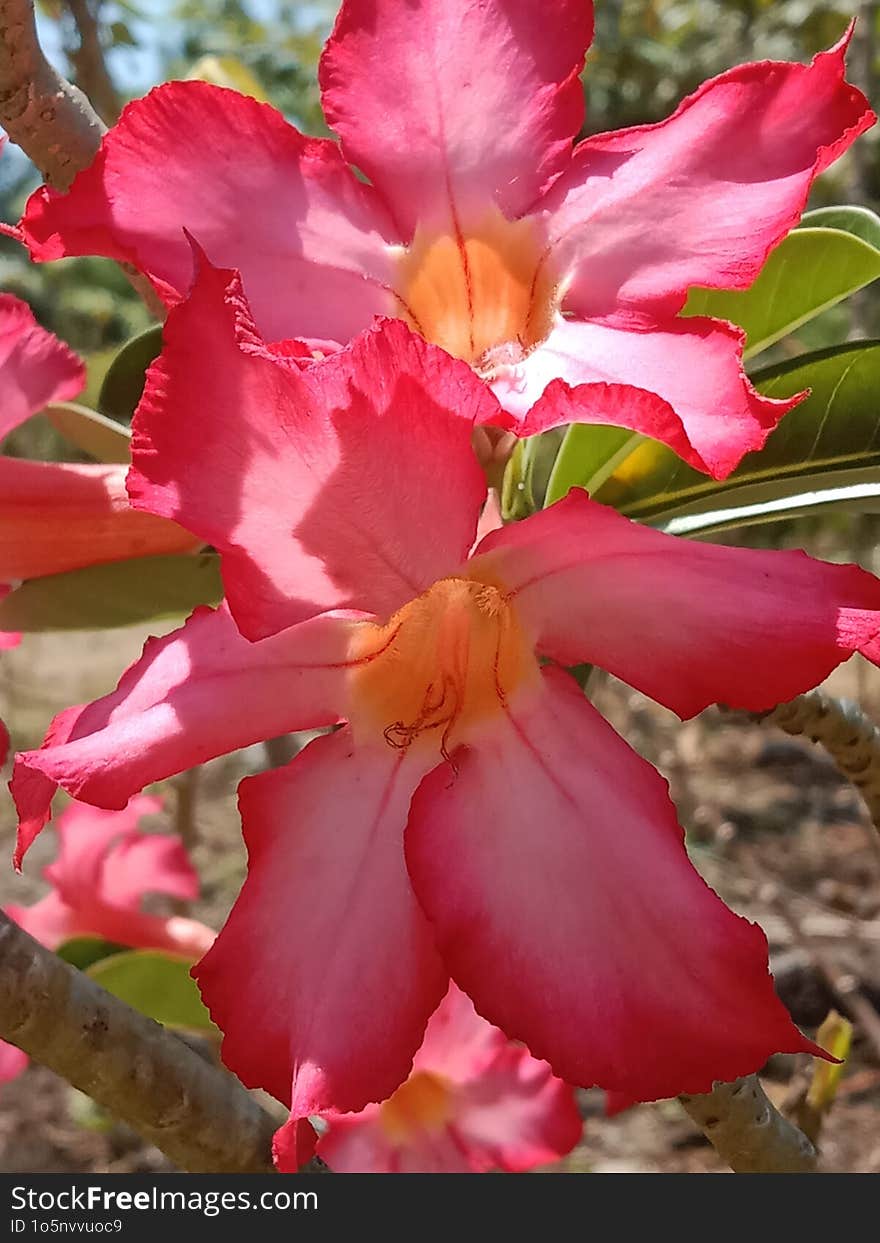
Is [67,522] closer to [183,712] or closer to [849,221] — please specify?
[183,712]

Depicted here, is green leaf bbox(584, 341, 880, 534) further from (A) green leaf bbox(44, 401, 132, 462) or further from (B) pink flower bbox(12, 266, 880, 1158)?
(A) green leaf bbox(44, 401, 132, 462)

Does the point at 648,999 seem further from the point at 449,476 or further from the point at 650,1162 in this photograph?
the point at 650,1162

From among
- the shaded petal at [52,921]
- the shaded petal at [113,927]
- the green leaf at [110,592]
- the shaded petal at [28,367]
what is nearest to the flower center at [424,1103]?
the shaded petal at [113,927]

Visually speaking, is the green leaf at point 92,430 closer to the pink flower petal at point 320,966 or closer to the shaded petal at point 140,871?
the pink flower petal at point 320,966

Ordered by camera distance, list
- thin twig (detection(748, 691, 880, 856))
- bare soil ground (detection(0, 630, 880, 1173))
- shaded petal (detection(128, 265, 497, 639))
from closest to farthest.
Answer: shaded petal (detection(128, 265, 497, 639)), thin twig (detection(748, 691, 880, 856)), bare soil ground (detection(0, 630, 880, 1173))

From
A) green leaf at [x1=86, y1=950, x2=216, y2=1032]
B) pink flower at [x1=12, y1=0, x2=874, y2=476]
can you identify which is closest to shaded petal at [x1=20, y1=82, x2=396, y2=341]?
pink flower at [x1=12, y1=0, x2=874, y2=476]
